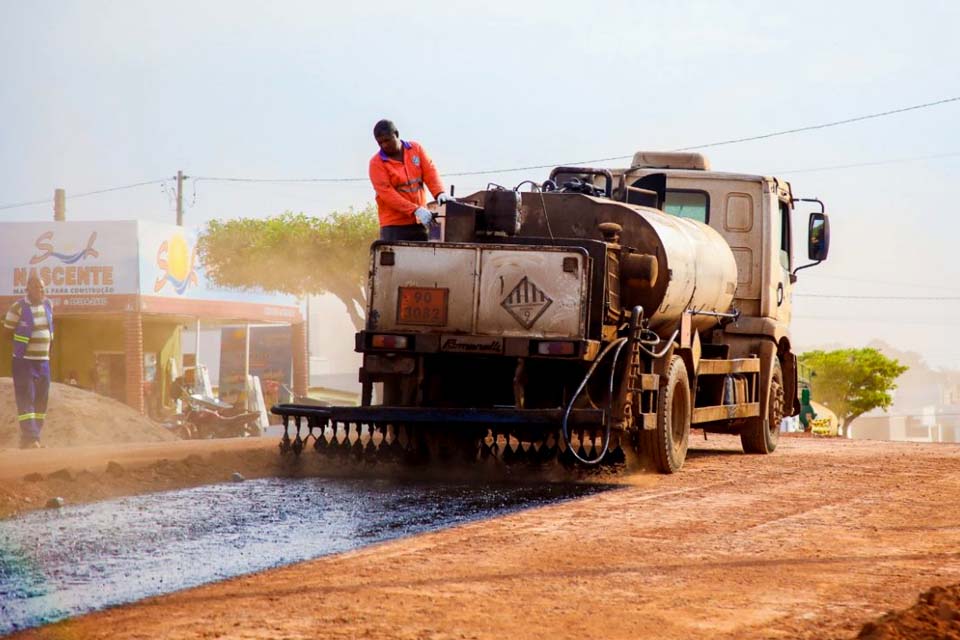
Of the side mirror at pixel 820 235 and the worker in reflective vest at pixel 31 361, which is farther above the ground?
the side mirror at pixel 820 235

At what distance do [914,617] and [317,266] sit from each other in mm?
46743

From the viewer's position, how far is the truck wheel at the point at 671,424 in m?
11.6

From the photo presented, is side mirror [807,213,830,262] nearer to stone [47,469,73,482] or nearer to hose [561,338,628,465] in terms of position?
hose [561,338,628,465]

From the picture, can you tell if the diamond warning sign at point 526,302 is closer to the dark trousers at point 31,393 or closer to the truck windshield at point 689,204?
the truck windshield at point 689,204

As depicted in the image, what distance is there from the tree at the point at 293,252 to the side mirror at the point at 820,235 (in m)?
34.4

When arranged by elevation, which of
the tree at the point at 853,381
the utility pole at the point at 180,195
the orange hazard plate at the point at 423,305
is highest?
the utility pole at the point at 180,195

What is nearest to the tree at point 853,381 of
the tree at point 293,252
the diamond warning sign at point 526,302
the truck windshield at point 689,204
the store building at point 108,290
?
the tree at point 293,252

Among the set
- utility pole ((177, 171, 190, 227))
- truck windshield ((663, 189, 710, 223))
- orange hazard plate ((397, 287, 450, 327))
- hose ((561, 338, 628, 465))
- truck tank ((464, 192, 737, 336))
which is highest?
utility pole ((177, 171, 190, 227))

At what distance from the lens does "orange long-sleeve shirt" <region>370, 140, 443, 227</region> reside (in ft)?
39.1

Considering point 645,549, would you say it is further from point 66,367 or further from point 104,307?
point 66,367

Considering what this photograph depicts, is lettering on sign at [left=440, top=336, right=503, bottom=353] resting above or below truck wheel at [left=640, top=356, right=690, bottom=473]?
above

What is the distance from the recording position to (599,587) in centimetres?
605

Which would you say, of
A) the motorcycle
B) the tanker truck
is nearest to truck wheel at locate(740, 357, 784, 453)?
the tanker truck

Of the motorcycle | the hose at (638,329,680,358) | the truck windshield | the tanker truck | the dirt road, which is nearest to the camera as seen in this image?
the dirt road
